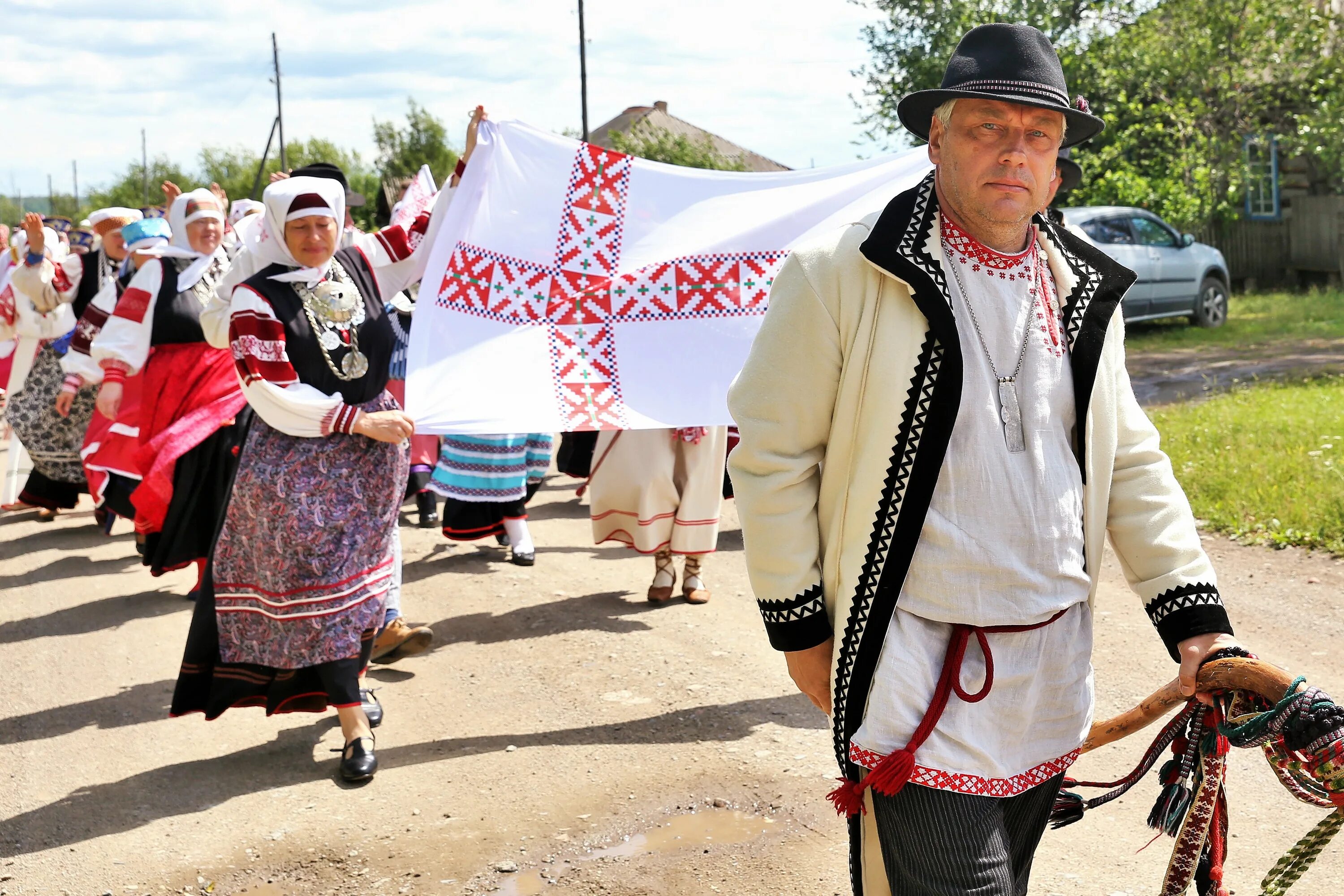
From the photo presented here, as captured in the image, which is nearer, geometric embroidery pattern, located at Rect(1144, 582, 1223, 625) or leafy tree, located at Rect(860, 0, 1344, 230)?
geometric embroidery pattern, located at Rect(1144, 582, 1223, 625)

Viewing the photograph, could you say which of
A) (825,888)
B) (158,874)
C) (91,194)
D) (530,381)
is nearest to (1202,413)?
(530,381)

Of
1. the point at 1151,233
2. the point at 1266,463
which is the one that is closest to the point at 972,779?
the point at 1266,463

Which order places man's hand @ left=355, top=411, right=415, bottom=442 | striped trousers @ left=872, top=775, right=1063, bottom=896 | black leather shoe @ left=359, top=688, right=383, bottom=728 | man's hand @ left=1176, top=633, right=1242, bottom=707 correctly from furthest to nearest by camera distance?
black leather shoe @ left=359, top=688, right=383, bottom=728, man's hand @ left=355, top=411, right=415, bottom=442, man's hand @ left=1176, top=633, right=1242, bottom=707, striped trousers @ left=872, top=775, right=1063, bottom=896

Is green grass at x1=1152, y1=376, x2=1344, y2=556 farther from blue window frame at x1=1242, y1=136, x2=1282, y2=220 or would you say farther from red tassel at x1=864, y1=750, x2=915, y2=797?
blue window frame at x1=1242, y1=136, x2=1282, y2=220

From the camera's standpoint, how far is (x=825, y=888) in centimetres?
373

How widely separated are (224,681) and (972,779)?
10.9 feet

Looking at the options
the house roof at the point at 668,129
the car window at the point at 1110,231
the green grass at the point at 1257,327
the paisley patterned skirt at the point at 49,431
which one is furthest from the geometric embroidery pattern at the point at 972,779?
the house roof at the point at 668,129

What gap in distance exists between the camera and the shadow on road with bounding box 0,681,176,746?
213 inches

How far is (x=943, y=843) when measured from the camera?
2314 mm

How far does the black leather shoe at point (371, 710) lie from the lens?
5.22 meters

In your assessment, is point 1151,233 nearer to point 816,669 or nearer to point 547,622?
point 547,622

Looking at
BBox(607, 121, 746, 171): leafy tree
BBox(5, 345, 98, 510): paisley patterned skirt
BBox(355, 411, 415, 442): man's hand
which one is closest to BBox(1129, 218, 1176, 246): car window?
BBox(607, 121, 746, 171): leafy tree

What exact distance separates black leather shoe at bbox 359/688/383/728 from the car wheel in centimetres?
1406

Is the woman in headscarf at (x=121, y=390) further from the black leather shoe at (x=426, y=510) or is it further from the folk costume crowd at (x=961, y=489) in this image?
the folk costume crowd at (x=961, y=489)
